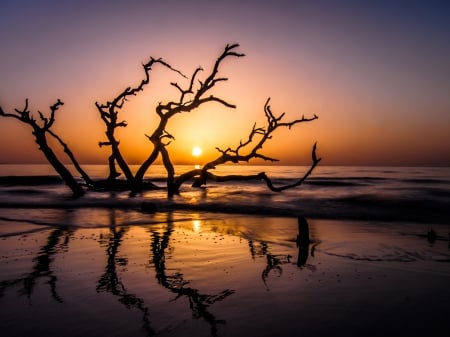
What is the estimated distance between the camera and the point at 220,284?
6191mm

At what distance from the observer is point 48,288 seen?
232 inches

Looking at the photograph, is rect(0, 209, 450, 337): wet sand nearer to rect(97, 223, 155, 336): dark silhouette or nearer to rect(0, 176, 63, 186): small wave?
rect(97, 223, 155, 336): dark silhouette

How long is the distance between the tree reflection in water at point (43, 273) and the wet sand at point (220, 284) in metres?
0.02

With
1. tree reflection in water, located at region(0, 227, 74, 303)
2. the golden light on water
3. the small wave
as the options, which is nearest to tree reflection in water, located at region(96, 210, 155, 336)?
tree reflection in water, located at region(0, 227, 74, 303)

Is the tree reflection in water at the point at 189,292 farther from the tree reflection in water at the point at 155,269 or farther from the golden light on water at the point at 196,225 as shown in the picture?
the golden light on water at the point at 196,225

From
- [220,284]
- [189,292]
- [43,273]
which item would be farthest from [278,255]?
[43,273]

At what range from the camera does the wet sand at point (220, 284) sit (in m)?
4.61

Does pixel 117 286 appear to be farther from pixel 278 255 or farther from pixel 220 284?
pixel 278 255

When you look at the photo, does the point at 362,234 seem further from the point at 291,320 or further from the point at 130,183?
the point at 130,183

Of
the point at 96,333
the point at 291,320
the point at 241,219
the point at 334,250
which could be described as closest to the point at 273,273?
the point at 291,320

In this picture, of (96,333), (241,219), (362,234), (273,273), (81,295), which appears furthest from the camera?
(241,219)

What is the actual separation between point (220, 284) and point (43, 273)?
3136 mm

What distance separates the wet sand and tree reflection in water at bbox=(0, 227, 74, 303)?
0.02m

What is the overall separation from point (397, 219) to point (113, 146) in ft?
55.0
